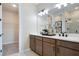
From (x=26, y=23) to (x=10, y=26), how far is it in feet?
9.19

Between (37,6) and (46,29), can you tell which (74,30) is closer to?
(46,29)

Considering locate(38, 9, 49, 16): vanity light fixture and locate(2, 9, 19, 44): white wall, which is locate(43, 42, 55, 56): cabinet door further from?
locate(2, 9, 19, 44): white wall

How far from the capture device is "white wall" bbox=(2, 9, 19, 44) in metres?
6.77

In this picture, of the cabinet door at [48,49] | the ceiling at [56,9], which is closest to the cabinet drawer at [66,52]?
the cabinet door at [48,49]

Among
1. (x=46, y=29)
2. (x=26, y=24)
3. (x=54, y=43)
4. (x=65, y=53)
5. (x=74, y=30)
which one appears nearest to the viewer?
(x=65, y=53)

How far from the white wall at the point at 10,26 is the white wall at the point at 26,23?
2.54m

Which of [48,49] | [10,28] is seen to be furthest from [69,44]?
[10,28]

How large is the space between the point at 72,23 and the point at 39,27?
7.73 ft

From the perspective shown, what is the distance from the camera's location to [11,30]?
720cm

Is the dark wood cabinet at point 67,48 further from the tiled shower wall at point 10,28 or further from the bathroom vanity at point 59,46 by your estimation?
the tiled shower wall at point 10,28

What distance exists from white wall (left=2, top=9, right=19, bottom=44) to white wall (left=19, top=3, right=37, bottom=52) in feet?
8.34

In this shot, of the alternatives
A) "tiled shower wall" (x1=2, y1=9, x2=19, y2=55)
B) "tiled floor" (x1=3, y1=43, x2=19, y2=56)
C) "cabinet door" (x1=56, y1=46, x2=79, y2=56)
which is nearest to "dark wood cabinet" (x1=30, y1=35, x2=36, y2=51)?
"tiled floor" (x1=3, y1=43, x2=19, y2=56)

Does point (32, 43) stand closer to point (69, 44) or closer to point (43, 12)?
point (43, 12)

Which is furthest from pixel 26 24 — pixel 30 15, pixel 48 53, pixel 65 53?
pixel 65 53
